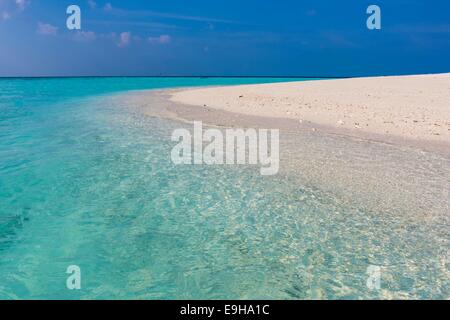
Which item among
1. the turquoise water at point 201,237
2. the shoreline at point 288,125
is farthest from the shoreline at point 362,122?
the turquoise water at point 201,237

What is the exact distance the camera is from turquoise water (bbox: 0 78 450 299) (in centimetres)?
375

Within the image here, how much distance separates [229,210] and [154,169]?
8.87 ft

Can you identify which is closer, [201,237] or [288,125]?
[201,237]

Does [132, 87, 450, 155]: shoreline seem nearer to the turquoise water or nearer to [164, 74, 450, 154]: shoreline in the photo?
[164, 74, 450, 154]: shoreline

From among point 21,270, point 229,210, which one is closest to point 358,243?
point 229,210

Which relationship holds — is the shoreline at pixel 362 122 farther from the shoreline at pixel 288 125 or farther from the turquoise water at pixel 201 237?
the turquoise water at pixel 201 237

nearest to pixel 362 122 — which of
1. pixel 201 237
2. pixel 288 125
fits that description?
pixel 288 125

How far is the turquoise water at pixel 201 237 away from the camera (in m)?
3.75

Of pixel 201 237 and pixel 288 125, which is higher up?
pixel 288 125

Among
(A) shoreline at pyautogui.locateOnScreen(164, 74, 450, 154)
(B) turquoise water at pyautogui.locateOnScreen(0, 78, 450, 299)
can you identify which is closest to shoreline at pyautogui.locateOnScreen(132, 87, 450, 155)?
(A) shoreline at pyautogui.locateOnScreen(164, 74, 450, 154)

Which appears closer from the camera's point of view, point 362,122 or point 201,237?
point 201,237

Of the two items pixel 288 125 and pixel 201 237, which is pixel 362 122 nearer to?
pixel 288 125

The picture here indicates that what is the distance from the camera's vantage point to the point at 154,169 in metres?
7.88

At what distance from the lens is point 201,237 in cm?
481
